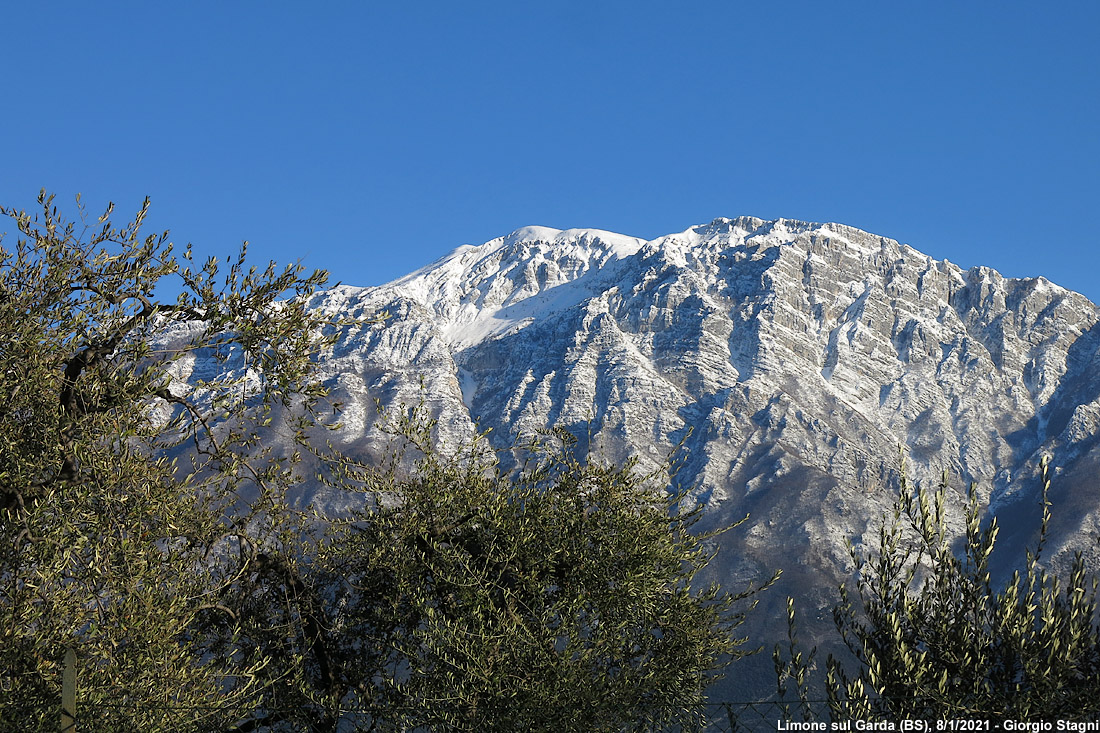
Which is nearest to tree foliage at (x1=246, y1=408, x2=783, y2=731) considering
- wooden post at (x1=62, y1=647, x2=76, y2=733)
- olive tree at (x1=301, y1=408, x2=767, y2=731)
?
olive tree at (x1=301, y1=408, x2=767, y2=731)

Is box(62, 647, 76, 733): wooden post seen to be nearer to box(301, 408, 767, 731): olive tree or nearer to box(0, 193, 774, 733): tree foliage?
box(0, 193, 774, 733): tree foliage

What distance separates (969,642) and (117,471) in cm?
1167

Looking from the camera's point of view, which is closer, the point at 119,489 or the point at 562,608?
the point at 119,489

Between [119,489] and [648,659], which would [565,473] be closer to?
[648,659]

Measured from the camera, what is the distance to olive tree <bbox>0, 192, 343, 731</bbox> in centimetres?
1088

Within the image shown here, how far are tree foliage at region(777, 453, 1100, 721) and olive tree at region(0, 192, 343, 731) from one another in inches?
328

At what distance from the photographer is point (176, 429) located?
14195 millimetres

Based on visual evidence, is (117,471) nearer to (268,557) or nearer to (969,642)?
(268,557)

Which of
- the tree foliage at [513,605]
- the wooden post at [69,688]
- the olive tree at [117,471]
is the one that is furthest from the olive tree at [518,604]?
the wooden post at [69,688]

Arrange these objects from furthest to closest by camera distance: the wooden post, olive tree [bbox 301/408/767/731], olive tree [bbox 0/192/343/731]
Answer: olive tree [bbox 301/408/767/731] < olive tree [bbox 0/192/343/731] < the wooden post

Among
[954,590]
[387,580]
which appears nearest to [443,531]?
[387,580]

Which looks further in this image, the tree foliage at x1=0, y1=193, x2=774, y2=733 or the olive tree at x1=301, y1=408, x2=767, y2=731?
the olive tree at x1=301, y1=408, x2=767, y2=731

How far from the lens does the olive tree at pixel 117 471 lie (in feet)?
35.7

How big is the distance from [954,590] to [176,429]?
467 inches
